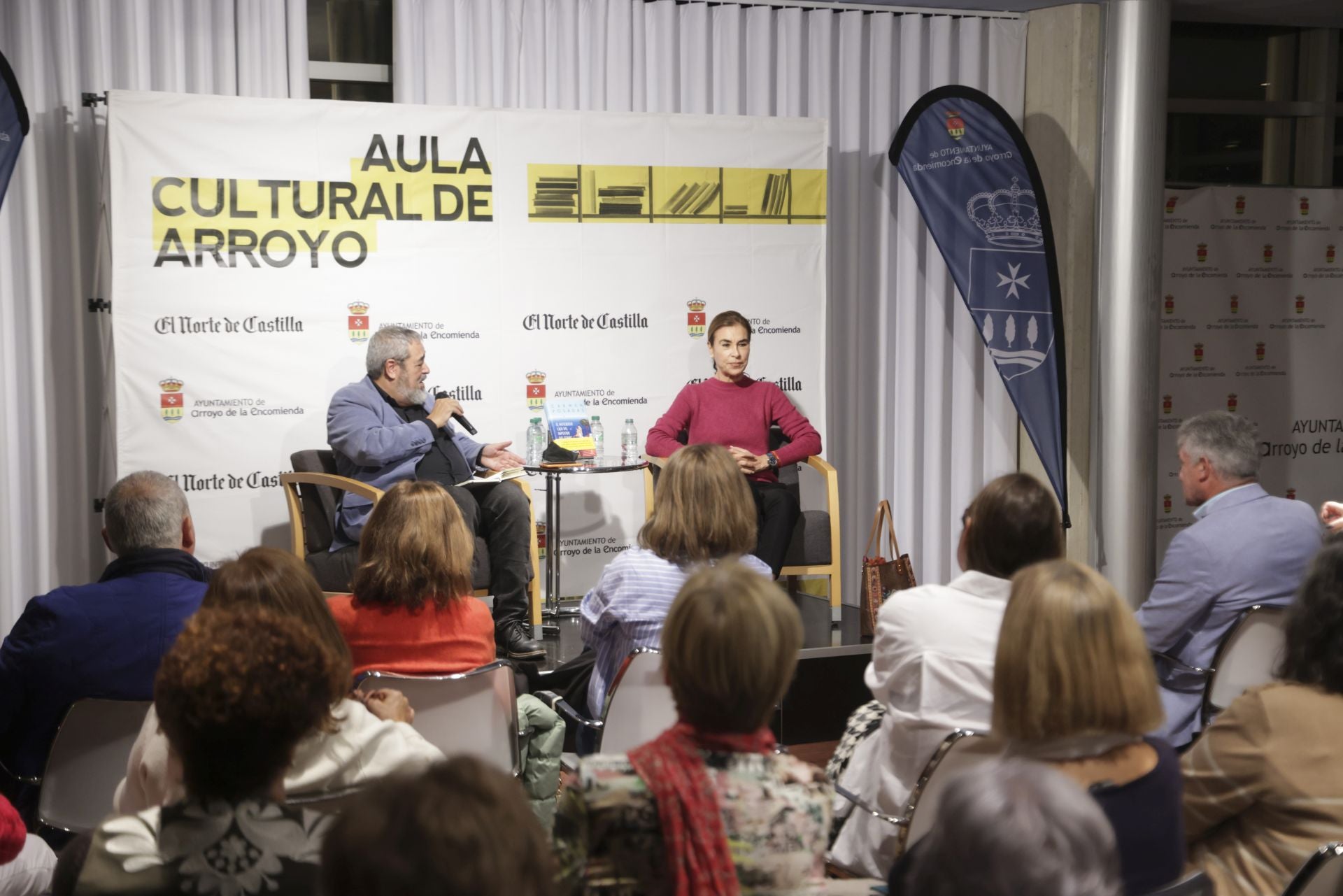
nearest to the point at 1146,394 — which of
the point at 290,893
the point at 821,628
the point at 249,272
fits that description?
the point at 821,628

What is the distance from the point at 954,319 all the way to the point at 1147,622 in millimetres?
3417

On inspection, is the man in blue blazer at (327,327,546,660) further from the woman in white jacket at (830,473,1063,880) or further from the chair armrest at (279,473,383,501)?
the woman in white jacket at (830,473,1063,880)

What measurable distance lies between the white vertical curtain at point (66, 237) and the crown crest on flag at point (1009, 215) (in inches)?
133

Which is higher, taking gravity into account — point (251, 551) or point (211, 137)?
point (211, 137)

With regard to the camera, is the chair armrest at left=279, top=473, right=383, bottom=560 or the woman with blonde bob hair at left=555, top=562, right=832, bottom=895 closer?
the woman with blonde bob hair at left=555, top=562, right=832, bottom=895

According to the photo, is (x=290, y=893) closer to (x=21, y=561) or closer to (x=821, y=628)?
(x=821, y=628)

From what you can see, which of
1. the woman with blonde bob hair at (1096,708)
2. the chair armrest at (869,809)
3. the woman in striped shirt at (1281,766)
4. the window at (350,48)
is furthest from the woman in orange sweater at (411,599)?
the window at (350,48)

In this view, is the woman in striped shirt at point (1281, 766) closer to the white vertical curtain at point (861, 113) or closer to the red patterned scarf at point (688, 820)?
the red patterned scarf at point (688, 820)

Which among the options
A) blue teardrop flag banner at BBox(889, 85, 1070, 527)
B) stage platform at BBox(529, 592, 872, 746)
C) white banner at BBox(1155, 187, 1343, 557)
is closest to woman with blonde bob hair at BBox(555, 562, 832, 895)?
stage platform at BBox(529, 592, 872, 746)

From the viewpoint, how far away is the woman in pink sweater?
5367 millimetres

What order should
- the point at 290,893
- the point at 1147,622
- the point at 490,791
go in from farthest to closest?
1. the point at 1147,622
2. the point at 290,893
3. the point at 490,791

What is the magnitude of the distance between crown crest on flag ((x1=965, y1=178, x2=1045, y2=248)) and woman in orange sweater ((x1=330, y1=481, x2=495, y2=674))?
408 centimetres

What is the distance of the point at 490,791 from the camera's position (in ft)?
3.75

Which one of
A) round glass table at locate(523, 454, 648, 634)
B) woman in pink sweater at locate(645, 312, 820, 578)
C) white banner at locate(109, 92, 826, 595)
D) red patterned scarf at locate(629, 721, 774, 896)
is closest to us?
red patterned scarf at locate(629, 721, 774, 896)
